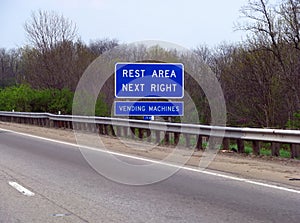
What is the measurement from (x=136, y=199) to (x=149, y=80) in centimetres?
1035

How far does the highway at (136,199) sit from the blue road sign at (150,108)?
615 cm

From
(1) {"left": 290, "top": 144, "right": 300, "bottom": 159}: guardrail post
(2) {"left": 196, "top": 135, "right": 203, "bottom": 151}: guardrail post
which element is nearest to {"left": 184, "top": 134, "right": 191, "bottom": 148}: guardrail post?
(2) {"left": 196, "top": 135, "right": 203, "bottom": 151}: guardrail post

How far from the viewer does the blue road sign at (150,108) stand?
62.2 feet

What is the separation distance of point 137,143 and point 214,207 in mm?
11242

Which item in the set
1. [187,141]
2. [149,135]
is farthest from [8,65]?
[187,141]

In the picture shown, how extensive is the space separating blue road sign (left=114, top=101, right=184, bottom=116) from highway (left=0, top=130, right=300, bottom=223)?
6.15 meters

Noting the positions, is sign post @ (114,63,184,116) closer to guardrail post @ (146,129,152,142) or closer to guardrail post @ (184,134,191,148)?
guardrail post @ (184,134,191,148)

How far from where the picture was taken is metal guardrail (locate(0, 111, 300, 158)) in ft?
48.1

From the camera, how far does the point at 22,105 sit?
145 feet

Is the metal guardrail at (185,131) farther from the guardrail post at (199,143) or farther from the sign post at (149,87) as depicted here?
the sign post at (149,87)

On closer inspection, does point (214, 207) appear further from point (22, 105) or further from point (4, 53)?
point (4, 53)

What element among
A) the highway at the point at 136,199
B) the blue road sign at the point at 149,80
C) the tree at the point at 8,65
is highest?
the tree at the point at 8,65

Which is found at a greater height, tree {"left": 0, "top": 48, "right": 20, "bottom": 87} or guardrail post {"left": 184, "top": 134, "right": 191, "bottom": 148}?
tree {"left": 0, "top": 48, "right": 20, "bottom": 87}

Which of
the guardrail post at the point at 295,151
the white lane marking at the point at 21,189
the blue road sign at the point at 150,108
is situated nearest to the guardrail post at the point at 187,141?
the blue road sign at the point at 150,108
